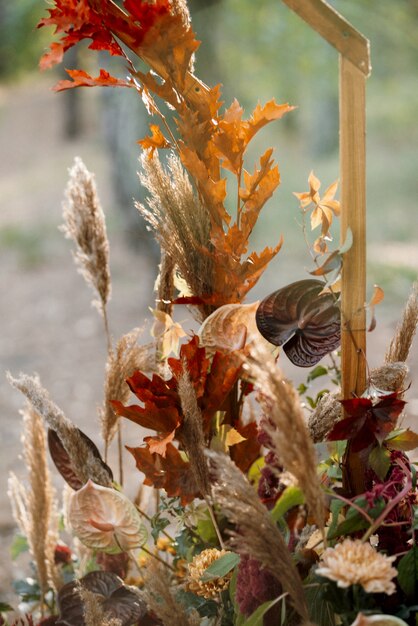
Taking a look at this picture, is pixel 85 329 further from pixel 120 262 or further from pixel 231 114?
pixel 231 114

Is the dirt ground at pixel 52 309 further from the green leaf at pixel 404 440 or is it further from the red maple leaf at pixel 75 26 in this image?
the red maple leaf at pixel 75 26

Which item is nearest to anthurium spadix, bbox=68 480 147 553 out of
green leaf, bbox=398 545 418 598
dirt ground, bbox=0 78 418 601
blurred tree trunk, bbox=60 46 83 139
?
green leaf, bbox=398 545 418 598

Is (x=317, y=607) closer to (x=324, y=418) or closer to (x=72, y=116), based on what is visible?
(x=324, y=418)

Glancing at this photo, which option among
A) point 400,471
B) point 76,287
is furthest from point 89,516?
point 76,287

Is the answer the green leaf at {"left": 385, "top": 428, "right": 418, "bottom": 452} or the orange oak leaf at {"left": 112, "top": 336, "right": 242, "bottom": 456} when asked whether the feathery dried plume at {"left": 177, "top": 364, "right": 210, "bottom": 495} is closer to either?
the orange oak leaf at {"left": 112, "top": 336, "right": 242, "bottom": 456}

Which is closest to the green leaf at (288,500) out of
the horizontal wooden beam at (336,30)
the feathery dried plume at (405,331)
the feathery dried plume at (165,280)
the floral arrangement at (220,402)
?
the floral arrangement at (220,402)

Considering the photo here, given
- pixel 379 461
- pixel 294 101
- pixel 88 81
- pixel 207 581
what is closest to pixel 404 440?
pixel 379 461
